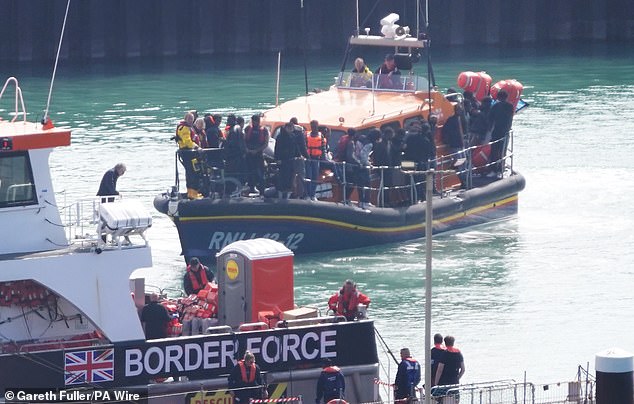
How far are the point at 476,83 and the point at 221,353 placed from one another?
42.2ft

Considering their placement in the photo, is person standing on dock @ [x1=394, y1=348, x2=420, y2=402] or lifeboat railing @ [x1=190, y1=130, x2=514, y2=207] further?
lifeboat railing @ [x1=190, y1=130, x2=514, y2=207]

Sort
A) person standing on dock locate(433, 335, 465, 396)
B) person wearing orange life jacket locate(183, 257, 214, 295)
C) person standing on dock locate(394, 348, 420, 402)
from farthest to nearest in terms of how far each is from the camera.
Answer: person wearing orange life jacket locate(183, 257, 214, 295) < person standing on dock locate(433, 335, 465, 396) < person standing on dock locate(394, 348, 420, 402)

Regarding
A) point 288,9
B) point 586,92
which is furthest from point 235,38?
point 586,92

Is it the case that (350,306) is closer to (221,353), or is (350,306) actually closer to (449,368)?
(449,368)

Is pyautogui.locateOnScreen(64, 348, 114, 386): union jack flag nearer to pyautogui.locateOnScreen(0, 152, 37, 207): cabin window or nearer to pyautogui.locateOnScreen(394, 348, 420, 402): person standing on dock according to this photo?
pyautogui.locateOnScreen(0, 152, 37, 207): cabin window

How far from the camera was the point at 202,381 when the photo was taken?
1382 centimetres

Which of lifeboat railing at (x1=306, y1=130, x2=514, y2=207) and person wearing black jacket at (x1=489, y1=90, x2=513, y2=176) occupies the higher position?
person wearing black jacket at (x1=489, y1=90, x2=513, y2=176)

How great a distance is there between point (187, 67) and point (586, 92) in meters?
11.6

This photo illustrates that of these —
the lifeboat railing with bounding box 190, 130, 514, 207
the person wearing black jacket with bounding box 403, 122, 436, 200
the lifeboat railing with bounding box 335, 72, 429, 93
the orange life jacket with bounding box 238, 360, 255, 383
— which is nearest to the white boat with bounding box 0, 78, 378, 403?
the orange life jacket with bounding box 238, 360, 255, 383

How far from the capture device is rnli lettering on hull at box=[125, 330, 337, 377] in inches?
538

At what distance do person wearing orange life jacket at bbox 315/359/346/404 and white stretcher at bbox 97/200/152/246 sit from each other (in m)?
1.99
